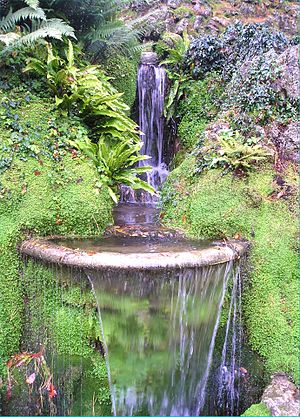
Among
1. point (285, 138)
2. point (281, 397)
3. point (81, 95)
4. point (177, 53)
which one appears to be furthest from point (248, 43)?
point (281, 397)

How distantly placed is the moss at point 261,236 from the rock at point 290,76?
4.56ft

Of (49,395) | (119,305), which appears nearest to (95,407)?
(49,395)

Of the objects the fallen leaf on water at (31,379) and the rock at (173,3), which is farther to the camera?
the rock at (173,3)

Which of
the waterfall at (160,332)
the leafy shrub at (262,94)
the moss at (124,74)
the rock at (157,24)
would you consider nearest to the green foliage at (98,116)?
the waterfall at (160,332)

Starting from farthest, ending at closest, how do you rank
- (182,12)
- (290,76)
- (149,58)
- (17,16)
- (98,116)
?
(182,12) → (149,58) → (290,76) → (98,116) → (17,16)

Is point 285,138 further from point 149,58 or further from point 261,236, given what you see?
point 149,58

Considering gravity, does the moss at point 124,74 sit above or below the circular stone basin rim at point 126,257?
above

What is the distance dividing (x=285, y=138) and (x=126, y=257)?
294 centimetres

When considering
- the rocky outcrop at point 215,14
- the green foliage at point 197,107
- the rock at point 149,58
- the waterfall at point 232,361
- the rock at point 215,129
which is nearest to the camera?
the waterfall at point 232,361

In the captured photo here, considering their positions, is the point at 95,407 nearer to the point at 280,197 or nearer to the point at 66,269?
the point at 66,269

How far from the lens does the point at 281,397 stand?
3.90 meters

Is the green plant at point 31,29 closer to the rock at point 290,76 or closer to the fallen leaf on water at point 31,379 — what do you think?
the rock at point 290,76

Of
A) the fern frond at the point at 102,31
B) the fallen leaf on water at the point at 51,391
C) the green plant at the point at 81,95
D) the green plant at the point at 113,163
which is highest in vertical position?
the fern frond at the point at 102,31

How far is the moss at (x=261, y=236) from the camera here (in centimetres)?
445
